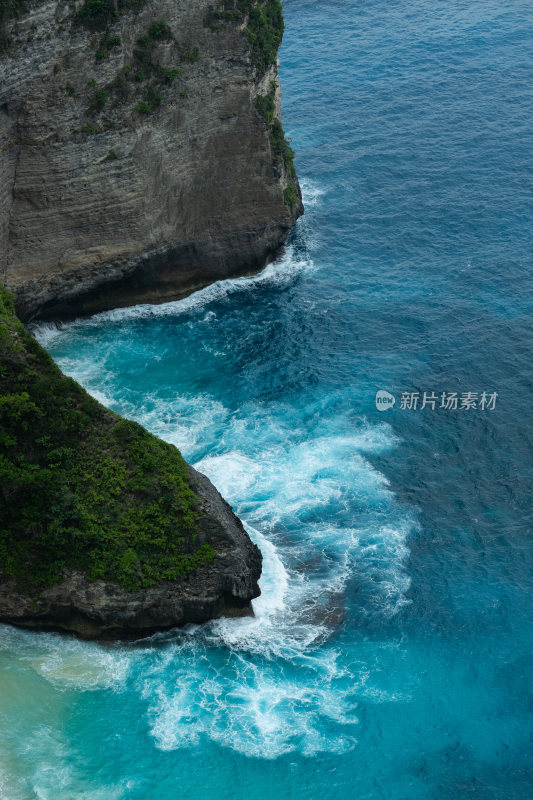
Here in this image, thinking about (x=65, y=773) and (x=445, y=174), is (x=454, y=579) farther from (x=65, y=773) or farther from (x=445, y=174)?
(x=445, y=174)

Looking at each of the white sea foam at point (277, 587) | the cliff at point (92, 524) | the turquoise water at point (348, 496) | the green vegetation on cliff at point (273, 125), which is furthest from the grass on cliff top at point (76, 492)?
the green vegetation on cliff at point (273, 125)

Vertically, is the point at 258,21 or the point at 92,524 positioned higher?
the point at 258,21

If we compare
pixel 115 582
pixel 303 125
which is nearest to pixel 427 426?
pixel 115 582

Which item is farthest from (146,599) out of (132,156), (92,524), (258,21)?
(258,21)

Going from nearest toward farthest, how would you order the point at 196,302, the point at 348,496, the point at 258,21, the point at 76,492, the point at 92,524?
the point at 92,524
the point at 76,492
the point at 348,496
the point at 258,21
the point at 196,302

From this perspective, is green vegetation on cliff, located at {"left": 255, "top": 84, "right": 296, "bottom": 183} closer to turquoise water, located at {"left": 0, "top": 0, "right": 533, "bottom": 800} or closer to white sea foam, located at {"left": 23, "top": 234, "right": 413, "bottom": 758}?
turquoise water, located at {"left": 0, "top": 0, "right": 533, "bottom": 800}

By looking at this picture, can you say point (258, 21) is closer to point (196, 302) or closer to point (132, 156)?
point (132, 156)

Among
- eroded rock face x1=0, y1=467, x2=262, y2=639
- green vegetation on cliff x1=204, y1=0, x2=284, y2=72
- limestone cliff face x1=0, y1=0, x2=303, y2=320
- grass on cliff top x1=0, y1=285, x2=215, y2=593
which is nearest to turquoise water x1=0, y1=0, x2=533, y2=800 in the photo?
eroded rock face x1=0, y1=467, x2=262, y2=639

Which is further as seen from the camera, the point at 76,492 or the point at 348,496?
the point at 348,496
